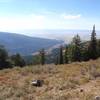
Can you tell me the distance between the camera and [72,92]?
1188 cm

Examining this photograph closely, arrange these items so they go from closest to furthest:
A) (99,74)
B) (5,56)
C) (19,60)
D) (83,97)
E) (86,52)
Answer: (83,97)
(99,74)
(5,56)
(86,52)
(19,60)

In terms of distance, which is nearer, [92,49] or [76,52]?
[92,49]

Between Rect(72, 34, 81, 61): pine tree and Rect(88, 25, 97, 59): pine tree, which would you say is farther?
Rect(72, 34, 81, 61): pine tree

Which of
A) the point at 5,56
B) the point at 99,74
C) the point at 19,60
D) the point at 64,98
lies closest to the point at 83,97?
the point at 64,98

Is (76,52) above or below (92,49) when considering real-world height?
below

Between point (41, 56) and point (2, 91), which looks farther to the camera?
point (41, 56)

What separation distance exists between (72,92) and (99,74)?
4.76 meters

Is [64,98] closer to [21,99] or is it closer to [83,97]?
[83,97]

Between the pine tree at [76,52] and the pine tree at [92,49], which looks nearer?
the pine tree at [92,49]

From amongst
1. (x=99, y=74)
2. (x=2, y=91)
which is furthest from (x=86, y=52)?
(x=2, y=91)

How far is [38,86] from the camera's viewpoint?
14070 mm

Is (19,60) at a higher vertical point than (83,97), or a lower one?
lower

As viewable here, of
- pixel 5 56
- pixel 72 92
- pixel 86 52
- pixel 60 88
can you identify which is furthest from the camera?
pixel 86 52

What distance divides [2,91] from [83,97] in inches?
166
